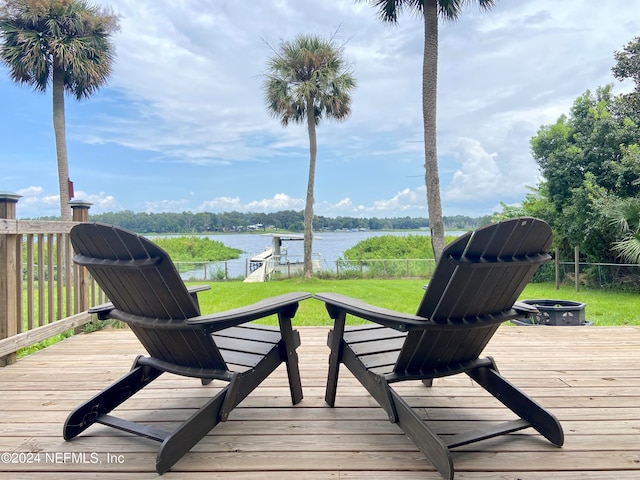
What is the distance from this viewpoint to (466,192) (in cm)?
742

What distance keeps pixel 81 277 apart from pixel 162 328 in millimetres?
2624

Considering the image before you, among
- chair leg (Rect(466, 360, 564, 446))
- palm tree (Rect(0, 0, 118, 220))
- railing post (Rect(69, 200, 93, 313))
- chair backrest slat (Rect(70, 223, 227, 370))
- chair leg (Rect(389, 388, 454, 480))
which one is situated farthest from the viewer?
palm tree (Rect(0, 0, 118, 220))

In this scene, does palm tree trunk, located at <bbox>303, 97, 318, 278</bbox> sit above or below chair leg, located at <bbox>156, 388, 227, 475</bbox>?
above

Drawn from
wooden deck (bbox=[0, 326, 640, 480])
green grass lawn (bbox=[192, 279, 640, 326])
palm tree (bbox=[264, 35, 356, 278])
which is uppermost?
palm tree (bbox=[264, 35, 356, 278])

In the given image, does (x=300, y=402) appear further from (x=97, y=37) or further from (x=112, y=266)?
(x=97, y=37)

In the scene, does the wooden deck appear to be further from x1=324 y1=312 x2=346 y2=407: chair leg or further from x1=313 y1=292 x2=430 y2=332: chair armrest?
x1=313 y1=292 x2=430 y2=332: chair armrest

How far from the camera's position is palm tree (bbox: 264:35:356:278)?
10.7 metres

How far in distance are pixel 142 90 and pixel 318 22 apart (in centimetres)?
1074

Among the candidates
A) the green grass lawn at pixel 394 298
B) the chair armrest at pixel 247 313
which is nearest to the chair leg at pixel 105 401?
the chair armrest at pixel 247 313

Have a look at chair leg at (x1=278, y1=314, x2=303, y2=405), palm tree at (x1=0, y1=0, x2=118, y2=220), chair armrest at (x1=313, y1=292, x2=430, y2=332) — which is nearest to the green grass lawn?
chair leg at (x1=278, y1=314, x2=303, y2=405)

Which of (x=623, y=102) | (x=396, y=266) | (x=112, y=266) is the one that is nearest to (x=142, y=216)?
(x=112, y=266)

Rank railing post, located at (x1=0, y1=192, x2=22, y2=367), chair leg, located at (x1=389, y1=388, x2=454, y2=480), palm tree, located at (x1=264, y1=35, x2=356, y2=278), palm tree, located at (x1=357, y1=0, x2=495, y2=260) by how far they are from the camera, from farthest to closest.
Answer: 1. palm tree, located at (x1=264, y1=35, x2=356, y2=278)
2. palm tree, located at (x1=357, y1=0, x2=495, y2=260)
3. railing post, located at (x1=0, y1=192, x2=22, y2=367)
4. chair leg, located at (x1=389, y1=388, x2=454, y2=480)

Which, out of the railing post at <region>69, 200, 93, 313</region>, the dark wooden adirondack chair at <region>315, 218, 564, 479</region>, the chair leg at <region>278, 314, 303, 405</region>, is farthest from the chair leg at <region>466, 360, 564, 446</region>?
the railing post at <region>69, 200, 93, 313</region>

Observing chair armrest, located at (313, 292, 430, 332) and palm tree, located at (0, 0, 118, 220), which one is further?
palm tree, located at (0, 0, 118, 220)
